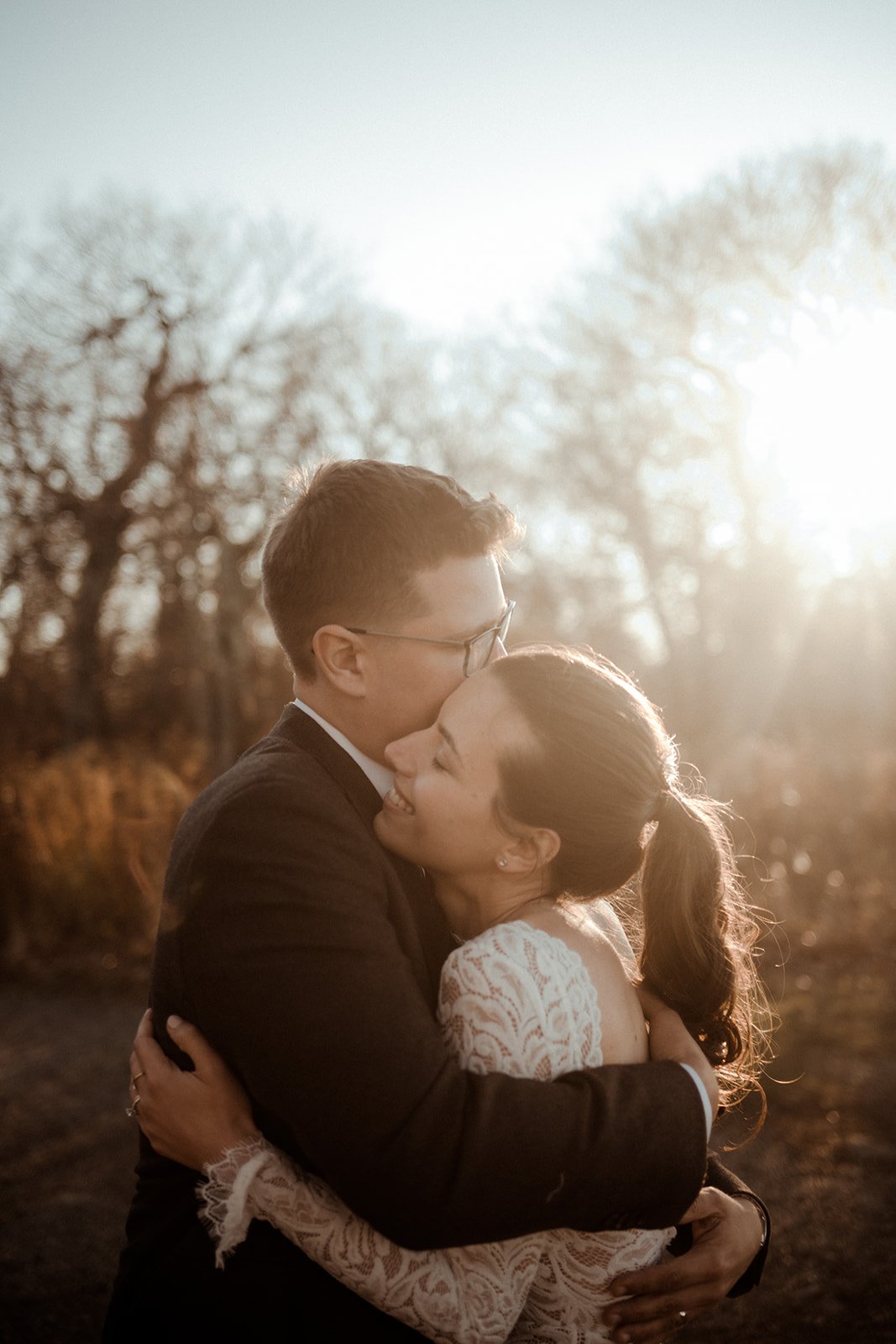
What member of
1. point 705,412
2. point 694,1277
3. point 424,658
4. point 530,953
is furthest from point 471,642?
point 705,412

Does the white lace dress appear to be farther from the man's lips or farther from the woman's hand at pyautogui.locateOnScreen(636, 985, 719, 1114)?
the man's lips

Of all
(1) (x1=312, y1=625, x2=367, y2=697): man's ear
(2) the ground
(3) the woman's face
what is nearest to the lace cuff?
(3) the woman's face

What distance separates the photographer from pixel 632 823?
2189 mm

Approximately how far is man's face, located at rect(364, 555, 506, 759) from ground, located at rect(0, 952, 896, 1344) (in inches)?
104

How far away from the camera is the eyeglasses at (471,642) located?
2410 mm

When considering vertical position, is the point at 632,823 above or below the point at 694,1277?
above

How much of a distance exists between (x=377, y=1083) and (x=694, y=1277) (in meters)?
0.97

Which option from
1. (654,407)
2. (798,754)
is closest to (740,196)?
(654,407)

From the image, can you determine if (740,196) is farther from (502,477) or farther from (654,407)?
(502,477)

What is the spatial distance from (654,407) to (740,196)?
18.2ft

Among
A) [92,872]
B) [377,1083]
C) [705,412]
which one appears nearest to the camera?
[377,1083]

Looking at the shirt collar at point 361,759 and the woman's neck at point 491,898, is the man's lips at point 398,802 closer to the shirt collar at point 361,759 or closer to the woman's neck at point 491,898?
the shirt collar at point 361,759

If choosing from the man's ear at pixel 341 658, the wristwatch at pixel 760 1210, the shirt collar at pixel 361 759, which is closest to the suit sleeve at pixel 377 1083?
the shirt collar at pixel 361 759

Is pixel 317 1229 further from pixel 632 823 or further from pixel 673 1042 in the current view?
pixel 632 823
